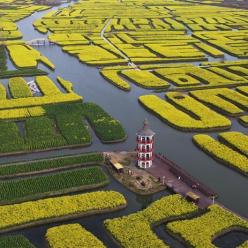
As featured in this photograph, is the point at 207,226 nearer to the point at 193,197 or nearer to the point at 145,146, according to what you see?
the point at 193,197

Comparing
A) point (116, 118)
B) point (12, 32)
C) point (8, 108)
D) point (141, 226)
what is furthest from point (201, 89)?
point (12, 32)

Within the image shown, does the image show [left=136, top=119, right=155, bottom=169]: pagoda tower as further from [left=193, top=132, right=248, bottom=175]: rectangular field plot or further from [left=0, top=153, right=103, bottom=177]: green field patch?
[left=193, top=132, right=248, bottom=175]: rectangular field plot

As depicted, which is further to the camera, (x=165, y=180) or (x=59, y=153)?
(x=59, y=153)

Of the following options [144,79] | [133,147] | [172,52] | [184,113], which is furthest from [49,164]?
[172,52]

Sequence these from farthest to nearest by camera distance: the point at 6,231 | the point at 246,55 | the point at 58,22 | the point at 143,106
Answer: the point at 58,22 < the point at 246,55 < the point at 143,106 < the point at 6,231

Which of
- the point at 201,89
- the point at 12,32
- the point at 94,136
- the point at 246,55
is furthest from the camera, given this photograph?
the point at 12,32

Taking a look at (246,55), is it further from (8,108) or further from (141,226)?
(141,226)

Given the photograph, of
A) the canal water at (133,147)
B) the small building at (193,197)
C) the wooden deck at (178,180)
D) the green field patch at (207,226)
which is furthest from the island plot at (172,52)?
the green field patch at (207,226)
